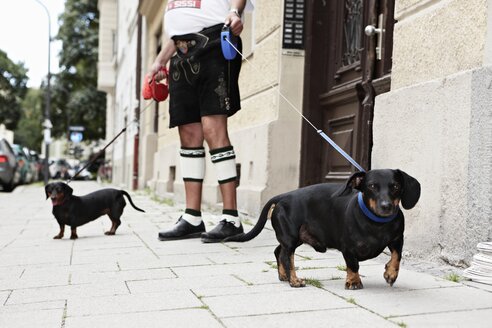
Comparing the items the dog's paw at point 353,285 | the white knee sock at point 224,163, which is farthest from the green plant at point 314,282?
the white knee sock at point 224,163

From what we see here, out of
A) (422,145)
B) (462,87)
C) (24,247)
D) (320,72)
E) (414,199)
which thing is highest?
(320,72)

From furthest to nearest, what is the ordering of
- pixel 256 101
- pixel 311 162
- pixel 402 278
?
pixel 256 101 < pixel 311 162 < pixel 402 278

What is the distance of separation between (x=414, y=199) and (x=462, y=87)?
3.26 feet

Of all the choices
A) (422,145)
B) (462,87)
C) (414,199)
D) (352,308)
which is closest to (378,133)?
(422,145)

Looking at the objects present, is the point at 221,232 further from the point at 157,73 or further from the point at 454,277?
the point at 454,277

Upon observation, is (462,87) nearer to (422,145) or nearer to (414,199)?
(422,145)

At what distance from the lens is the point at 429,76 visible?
391cm

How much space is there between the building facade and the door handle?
11 mm

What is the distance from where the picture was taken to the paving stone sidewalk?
249 centimetres

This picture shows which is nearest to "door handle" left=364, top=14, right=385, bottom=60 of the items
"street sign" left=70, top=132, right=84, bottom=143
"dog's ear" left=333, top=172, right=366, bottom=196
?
"dog's ear" left=333, top=172, right=366, bottom=196

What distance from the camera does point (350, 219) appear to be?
290cm

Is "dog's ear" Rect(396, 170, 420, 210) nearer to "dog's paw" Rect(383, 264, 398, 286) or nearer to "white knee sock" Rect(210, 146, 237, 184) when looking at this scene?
"dog's paw" Rect(383, 264, 398, 286)

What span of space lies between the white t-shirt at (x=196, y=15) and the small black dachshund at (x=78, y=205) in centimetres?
175

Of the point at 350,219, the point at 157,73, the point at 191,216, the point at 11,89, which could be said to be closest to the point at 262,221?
the point at 350,219
